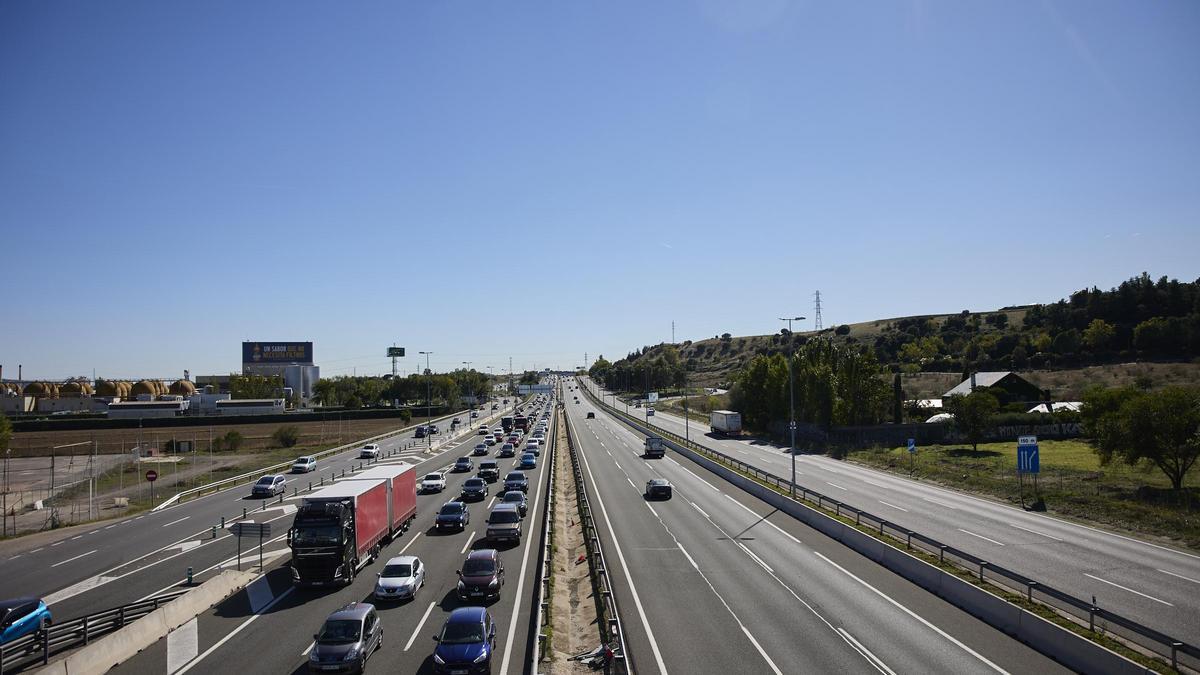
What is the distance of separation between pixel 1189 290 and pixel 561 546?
565ft

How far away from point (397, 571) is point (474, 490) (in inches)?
827

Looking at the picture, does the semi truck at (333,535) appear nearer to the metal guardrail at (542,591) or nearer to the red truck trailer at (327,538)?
the red truck trailer at (327,538)

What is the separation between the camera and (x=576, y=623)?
68.0ft

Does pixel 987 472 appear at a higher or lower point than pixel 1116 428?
lower

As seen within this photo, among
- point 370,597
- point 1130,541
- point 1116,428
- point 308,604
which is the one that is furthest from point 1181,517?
point 308,604

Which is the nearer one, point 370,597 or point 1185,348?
point 370,597

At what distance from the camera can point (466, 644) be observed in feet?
52.5

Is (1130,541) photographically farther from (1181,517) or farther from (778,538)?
(778,538)

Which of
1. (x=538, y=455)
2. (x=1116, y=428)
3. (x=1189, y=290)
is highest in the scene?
(x=1189, y=290)

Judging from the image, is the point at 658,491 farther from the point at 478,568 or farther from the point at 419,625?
the point at 419,625

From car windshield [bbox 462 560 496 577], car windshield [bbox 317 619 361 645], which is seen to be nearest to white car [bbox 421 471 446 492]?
car windshield [bbox 462 560 496 577]

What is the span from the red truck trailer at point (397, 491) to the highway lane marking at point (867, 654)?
20.2 meters

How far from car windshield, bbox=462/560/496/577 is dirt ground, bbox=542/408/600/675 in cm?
Result: 241

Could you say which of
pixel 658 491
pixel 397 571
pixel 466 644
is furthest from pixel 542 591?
→ pixel 658 491
